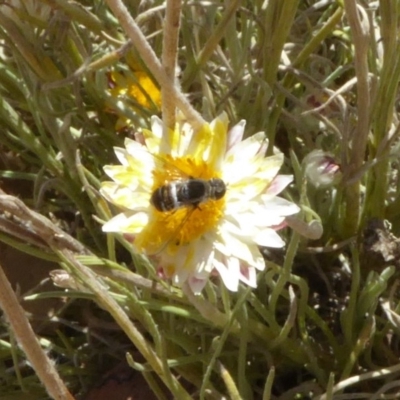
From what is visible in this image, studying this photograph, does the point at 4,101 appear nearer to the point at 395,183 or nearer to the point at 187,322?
the point at 187,322

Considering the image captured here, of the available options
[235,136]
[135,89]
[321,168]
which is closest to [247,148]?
[235,136]

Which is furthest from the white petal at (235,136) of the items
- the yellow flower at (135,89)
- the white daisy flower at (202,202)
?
the yellow flower at (135,89)

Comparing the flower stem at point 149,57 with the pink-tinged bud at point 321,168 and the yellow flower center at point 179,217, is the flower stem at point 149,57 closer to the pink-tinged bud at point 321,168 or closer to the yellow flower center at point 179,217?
the yellow flower center at point 179,217

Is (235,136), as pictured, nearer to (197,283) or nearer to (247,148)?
(247,148)

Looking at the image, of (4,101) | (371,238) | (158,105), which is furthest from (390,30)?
(4,101)

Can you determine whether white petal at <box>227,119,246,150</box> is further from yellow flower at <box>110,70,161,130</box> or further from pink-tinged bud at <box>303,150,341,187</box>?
yellow flower at <box>110,70,161,130</box>

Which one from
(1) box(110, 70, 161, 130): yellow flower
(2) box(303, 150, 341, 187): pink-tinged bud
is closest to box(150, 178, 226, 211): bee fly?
(2) box(303, 150, 341, 187): pink-tinged bud
